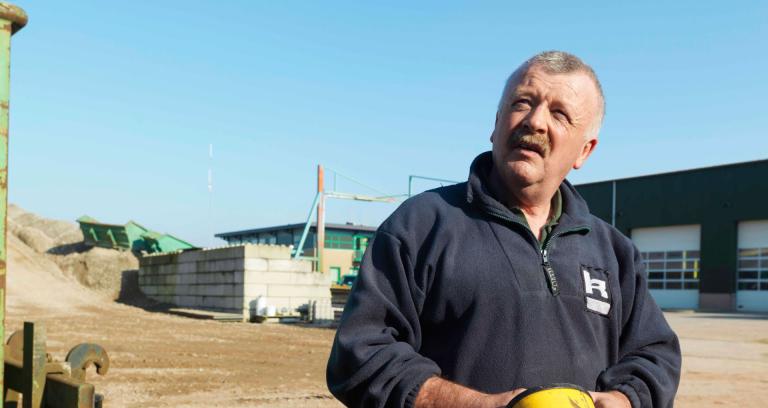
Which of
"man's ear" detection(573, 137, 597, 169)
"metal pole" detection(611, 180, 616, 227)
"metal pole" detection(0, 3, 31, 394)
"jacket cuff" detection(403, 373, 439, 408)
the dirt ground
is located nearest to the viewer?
"jacket cuff" detection(403, 373, 439, 408)

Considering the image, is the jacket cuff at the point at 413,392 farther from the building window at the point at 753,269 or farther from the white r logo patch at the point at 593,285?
the building window at the point at 753,269

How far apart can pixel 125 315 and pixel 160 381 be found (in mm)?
12190

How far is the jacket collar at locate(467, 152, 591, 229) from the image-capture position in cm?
176

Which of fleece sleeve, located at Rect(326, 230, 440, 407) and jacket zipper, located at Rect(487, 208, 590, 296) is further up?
jacket zipper, located at Rect(487, 208, 590, 296)

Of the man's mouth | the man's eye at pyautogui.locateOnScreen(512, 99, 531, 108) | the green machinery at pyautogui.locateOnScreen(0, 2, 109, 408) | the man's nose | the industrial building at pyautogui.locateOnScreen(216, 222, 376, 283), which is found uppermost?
the man's eye at pyautogui.locateOnScreen(512, 99, 531, 108)

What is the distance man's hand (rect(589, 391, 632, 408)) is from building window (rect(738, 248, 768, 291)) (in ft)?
107

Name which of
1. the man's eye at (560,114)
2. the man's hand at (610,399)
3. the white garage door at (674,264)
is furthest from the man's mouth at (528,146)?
the white garage door at (674,264)

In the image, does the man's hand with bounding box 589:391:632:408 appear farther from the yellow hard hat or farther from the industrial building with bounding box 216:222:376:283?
the industrial building with bounding box 216:222:376:283

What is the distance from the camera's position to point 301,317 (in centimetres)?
1891

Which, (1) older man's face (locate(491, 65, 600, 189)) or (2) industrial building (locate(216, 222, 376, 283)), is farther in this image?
(2) industrial building (locate(216, 222, 376, 283))

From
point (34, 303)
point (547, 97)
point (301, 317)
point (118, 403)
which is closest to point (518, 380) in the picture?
point (547, 97)

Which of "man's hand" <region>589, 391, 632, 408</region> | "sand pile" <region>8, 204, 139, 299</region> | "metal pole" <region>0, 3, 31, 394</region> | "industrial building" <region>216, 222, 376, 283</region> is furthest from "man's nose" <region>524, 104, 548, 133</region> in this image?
"industrial building" <region>216, 222, 376, 283</region>

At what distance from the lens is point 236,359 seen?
1034cm

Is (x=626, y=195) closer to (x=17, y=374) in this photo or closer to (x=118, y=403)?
(x=118, y=403)
